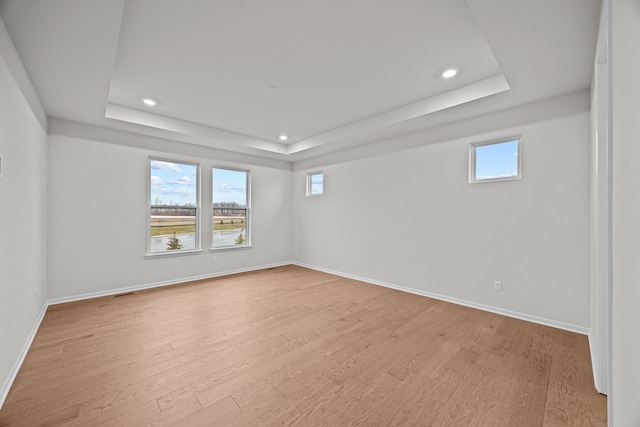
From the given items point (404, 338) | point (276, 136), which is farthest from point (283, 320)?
point (276, 136)

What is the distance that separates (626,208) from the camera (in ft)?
3.26

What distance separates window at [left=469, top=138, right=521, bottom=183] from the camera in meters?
3.42

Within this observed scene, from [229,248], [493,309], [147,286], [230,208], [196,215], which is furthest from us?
[230,208]

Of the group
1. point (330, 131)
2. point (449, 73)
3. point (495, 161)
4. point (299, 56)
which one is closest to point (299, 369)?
point (299, 56)

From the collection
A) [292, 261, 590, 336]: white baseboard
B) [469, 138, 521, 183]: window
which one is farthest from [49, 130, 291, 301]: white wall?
[469, 138, 521, 183]: window

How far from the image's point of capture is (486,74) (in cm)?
299

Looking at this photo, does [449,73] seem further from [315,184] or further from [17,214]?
[17,214]

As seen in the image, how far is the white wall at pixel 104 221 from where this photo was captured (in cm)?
381

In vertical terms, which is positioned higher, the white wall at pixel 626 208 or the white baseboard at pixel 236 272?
the white wall at pixel 626 208

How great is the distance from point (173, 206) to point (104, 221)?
103cm

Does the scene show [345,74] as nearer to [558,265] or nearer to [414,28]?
[414,28]

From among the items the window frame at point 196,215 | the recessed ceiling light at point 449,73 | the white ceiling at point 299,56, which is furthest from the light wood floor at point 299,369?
the recessed ceiling light at point 449,73

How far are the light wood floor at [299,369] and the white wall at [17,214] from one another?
26 centimetres

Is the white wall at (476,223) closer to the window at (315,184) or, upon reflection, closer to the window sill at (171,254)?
the window at (315,184)
